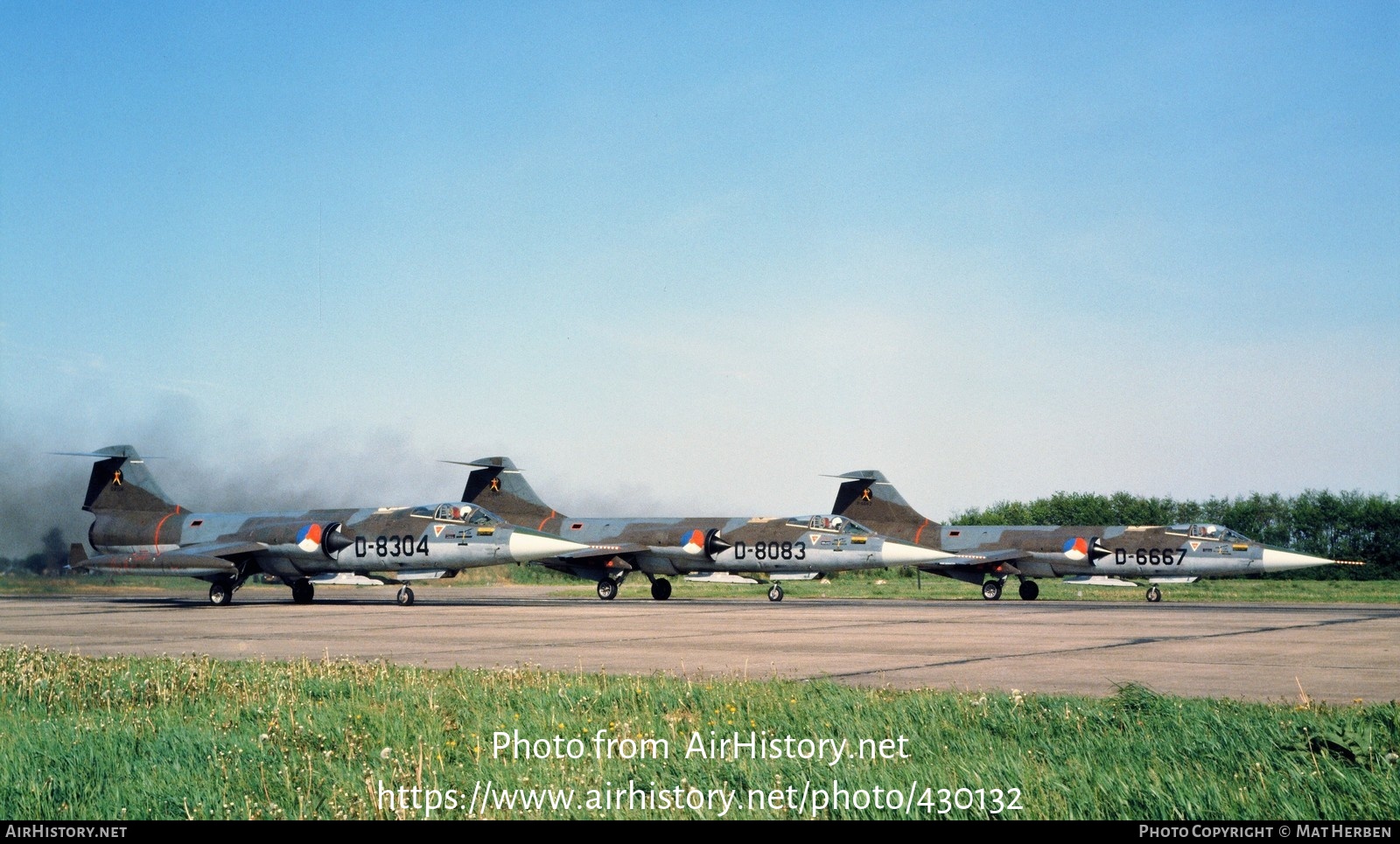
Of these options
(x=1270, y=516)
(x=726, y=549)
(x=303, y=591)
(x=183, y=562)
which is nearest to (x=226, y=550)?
(x=183, y=562)

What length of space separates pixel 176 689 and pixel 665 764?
21.6ft

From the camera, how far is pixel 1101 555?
3891cm

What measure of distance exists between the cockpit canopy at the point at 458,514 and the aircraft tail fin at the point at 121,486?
10.7 meters

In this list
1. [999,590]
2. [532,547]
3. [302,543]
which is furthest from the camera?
[999,590]

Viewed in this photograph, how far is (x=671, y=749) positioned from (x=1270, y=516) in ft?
266

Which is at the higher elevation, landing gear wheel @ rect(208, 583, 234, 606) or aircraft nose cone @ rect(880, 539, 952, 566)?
aircraft nose cone @ rect(880, 539, 952, 566)

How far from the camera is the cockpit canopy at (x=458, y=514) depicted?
109ft

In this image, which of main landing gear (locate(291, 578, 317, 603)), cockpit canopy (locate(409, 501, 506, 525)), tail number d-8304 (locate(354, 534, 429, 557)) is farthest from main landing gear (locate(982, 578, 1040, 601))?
main landing gear (locate(291, 578, 317, 603))

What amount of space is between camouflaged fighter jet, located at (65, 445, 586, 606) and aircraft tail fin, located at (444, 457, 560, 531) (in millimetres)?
8188

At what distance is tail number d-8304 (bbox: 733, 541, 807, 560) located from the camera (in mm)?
36656

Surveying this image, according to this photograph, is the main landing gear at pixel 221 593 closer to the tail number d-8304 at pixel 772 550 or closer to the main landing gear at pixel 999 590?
the tail number d-8304 at pixel 772 550

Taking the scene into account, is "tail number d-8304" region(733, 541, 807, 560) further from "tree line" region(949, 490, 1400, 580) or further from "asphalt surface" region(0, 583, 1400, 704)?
"tree line" region(949, 490, 1400, 580)

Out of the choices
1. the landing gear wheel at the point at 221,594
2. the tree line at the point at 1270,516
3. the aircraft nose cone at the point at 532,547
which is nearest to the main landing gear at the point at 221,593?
the landing gear wheel at the point at 221,594

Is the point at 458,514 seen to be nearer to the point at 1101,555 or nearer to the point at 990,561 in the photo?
the point at 990,561
